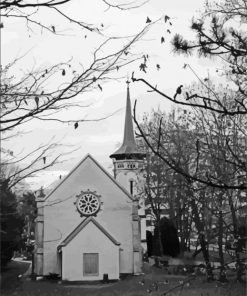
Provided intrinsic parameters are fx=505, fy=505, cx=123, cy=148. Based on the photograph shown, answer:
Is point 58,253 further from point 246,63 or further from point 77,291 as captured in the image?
point 246,63

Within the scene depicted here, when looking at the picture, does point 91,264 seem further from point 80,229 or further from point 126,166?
point 126,166

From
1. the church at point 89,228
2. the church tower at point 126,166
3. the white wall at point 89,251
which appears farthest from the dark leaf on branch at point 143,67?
the church tower at point 126,166

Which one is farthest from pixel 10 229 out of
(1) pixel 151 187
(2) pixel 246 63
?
(2) pixel 246 63

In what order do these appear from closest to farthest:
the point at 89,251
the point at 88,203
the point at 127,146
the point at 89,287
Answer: the point at 89,287 → the point at 89,251 → the point at 88,203 → the point at 127,146

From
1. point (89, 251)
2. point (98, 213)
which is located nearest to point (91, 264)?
point (89, 251)

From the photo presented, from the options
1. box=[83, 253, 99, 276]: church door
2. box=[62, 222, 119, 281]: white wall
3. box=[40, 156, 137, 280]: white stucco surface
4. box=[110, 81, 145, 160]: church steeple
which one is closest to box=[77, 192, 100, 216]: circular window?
box=[40, 156, 137, 280]: white stucco surface

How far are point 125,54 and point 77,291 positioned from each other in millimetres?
23886

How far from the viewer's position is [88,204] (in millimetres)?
33500

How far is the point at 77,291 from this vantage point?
2717cm

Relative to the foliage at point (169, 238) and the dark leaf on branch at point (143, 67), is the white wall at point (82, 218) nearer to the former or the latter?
the foliage at point (169, 238)

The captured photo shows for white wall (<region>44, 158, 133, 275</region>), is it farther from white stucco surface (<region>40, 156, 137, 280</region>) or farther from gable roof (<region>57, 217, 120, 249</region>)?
gable roof (<region>57, 217, 120, 249</region>)

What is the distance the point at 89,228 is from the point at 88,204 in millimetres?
1827

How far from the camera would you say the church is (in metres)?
31.9

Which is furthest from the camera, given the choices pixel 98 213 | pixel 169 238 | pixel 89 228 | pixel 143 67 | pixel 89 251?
pixel 169 238
